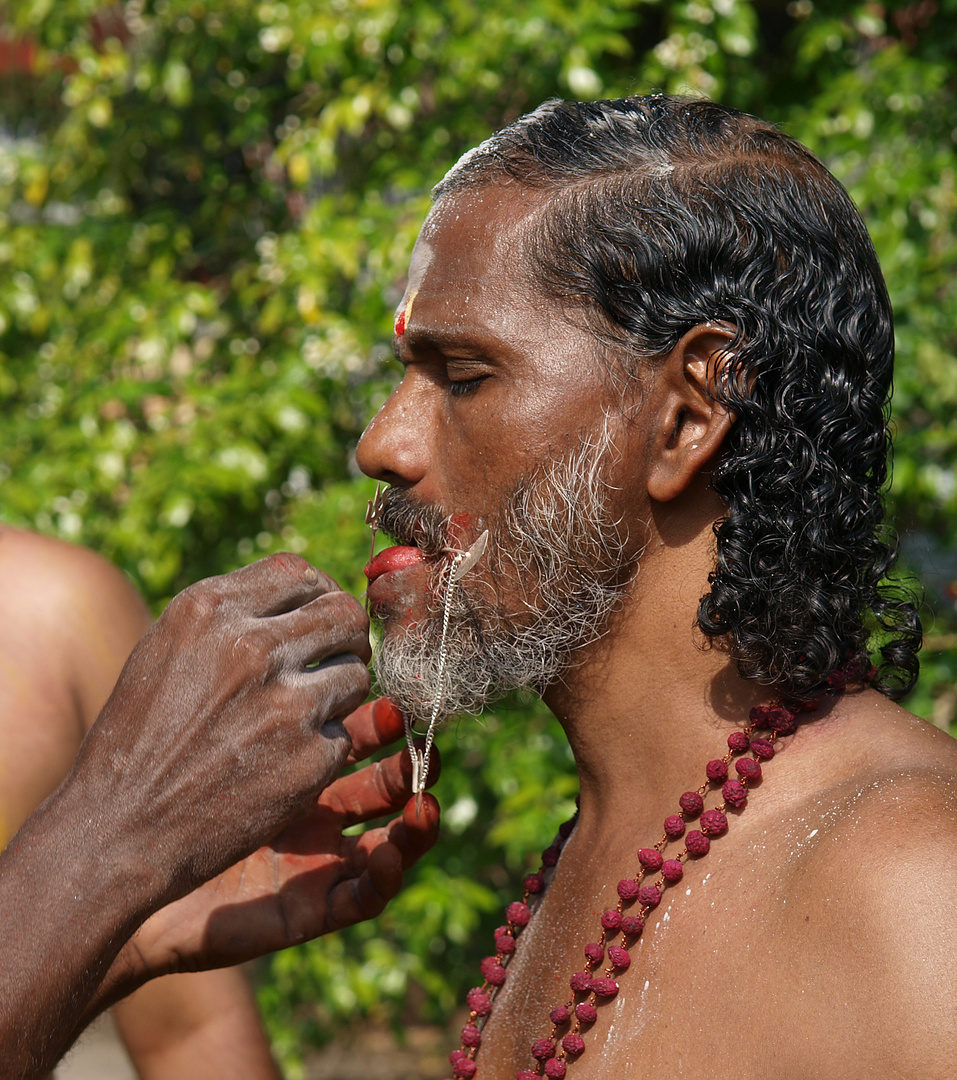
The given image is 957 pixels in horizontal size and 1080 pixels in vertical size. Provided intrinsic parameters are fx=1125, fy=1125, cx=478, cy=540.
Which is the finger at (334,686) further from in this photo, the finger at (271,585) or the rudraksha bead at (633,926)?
the rudraksha bead at (633,926)

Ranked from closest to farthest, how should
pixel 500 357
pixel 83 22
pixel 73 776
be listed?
1. pixel 73 776
2. pixel 500 357
3. pixel 83 22

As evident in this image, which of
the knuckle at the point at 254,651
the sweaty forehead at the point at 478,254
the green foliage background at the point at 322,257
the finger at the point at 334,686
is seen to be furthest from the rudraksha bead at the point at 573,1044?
the green foliage background at the point at 322,257

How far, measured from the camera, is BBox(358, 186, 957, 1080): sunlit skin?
1.40m

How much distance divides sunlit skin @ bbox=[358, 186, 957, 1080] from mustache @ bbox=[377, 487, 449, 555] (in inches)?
0.9

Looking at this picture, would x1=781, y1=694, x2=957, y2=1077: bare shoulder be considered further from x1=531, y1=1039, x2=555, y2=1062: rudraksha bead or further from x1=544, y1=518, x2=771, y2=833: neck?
x1=531, y1=1039, x2=555, y2=1062: rudraksha bead

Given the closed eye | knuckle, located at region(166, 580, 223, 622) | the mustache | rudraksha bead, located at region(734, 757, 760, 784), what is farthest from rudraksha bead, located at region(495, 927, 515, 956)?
the closed eye

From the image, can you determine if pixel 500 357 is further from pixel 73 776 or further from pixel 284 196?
pixel 284 196

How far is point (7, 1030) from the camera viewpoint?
150 centimetres

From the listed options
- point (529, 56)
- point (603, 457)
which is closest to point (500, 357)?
point (603, 457)

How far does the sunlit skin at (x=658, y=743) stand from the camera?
1396 millimetres

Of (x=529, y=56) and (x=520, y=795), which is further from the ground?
(x=529, y=56)

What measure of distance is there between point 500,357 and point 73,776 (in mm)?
897

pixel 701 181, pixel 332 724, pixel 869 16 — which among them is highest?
pixel 701 181

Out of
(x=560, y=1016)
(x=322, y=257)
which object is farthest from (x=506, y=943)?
(x=322, y=257)
